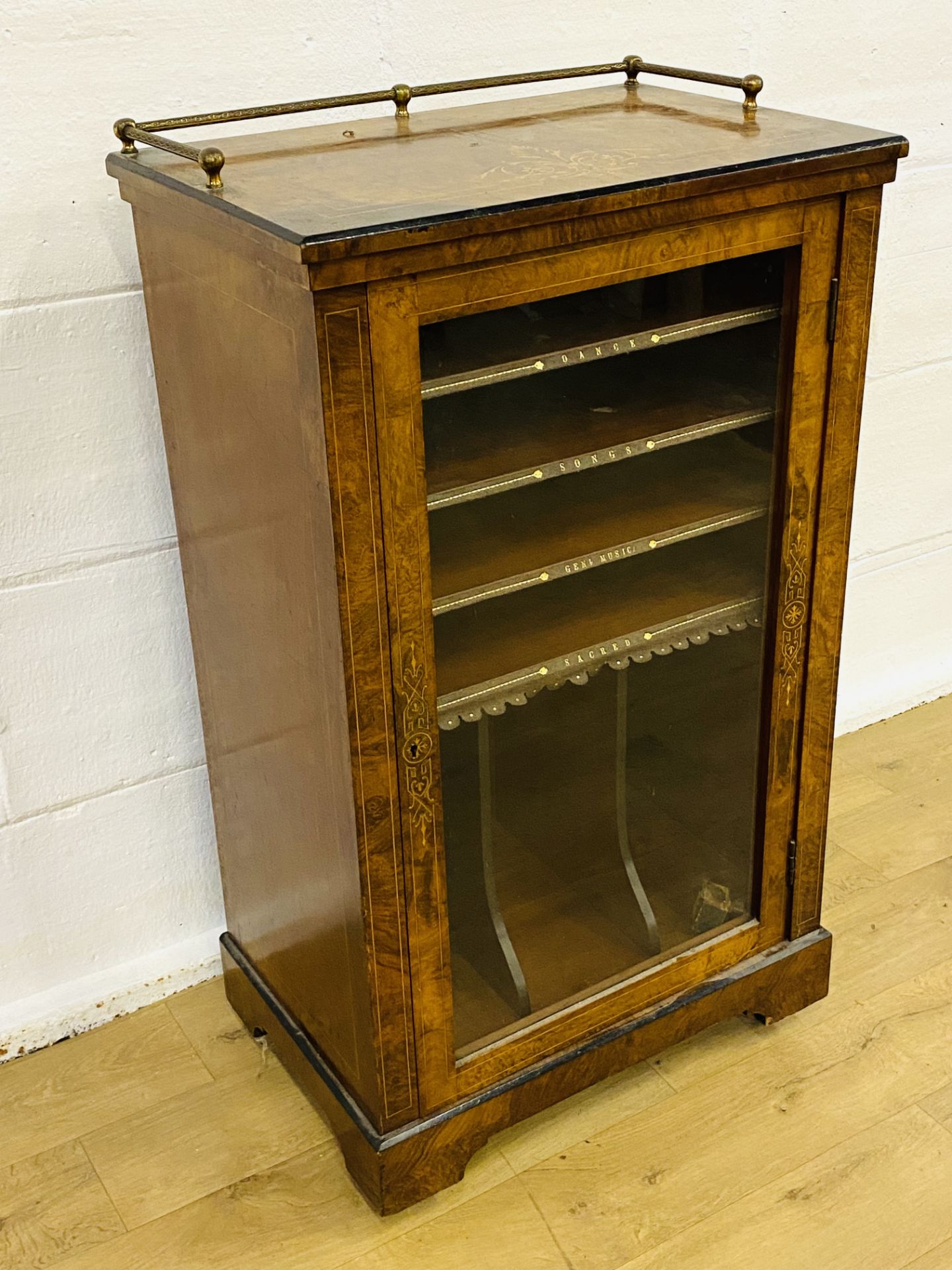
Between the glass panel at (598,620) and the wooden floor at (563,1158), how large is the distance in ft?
0.72

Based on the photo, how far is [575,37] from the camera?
191 cm

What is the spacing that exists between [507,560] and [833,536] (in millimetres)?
426

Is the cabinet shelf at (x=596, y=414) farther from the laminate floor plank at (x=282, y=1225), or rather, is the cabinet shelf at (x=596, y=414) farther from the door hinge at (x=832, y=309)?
the laminate floor plank at (x=282, y=1225)

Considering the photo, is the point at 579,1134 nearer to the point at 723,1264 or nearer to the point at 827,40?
the point at 723,1264

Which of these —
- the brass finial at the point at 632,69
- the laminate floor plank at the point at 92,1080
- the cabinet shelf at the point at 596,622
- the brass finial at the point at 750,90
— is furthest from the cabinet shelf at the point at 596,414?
the laminate floor plank at the point at 92,1080

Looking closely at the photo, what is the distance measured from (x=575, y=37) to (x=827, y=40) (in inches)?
18.5

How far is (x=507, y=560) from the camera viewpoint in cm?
152

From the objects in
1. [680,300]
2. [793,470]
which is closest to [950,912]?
[793,470]

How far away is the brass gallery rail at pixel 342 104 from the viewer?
138cm

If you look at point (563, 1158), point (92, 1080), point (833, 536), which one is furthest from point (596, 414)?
point (92, 1080)

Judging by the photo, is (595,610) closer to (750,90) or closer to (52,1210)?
(750,90)

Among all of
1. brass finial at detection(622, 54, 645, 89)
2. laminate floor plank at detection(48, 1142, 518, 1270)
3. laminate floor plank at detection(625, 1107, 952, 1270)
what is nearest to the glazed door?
laminate floor plank at detection(48, 1142, 518, 1270)

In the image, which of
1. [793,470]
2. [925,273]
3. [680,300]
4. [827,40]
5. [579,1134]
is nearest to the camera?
[680,300]

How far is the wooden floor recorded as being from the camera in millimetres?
1658
